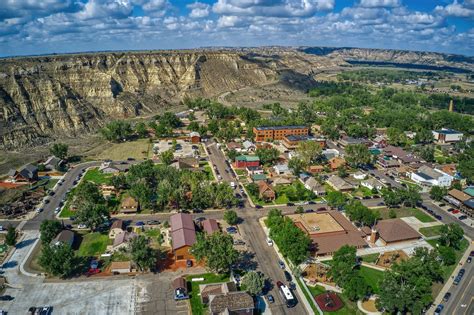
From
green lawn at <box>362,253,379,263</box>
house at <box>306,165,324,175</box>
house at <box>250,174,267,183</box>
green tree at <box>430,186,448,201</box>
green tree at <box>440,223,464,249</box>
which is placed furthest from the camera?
house at <box>306,165,324,175</box>

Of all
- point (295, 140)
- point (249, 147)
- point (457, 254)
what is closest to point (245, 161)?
point (249, 147)

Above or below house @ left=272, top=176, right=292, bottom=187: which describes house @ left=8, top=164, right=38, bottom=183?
above

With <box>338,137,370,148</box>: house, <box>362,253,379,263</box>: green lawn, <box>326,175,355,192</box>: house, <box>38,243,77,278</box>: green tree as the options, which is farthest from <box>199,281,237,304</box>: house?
<box>338,137,370,148</box>: house

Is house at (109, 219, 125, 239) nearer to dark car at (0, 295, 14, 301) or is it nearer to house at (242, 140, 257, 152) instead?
dark car at (0, 295, 14, 301)

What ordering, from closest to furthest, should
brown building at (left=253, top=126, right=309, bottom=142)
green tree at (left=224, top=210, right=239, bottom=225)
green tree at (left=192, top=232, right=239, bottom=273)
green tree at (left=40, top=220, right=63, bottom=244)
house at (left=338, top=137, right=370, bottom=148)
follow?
1. green tree at (left=192, top=232, right=239, bottom=273)
2. green tree at (left=40, top=220, right=63, bottom=244)
3. green tree at (left=224, top=210, right=239, bottom=225)
4. house at (left=338, top=137, right=370, bottom=148)
5. brown building at (left=253, top=126, right=309, bottom=142)

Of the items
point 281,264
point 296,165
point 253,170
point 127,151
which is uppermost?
point 296,165

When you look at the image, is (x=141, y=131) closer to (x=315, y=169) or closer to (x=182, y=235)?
(x=315, y=169)

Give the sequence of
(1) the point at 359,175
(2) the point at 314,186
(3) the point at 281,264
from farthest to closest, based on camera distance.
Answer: (1) the point at 359,175 < (2) the point at 314,186 < (3) the point at 281,264
